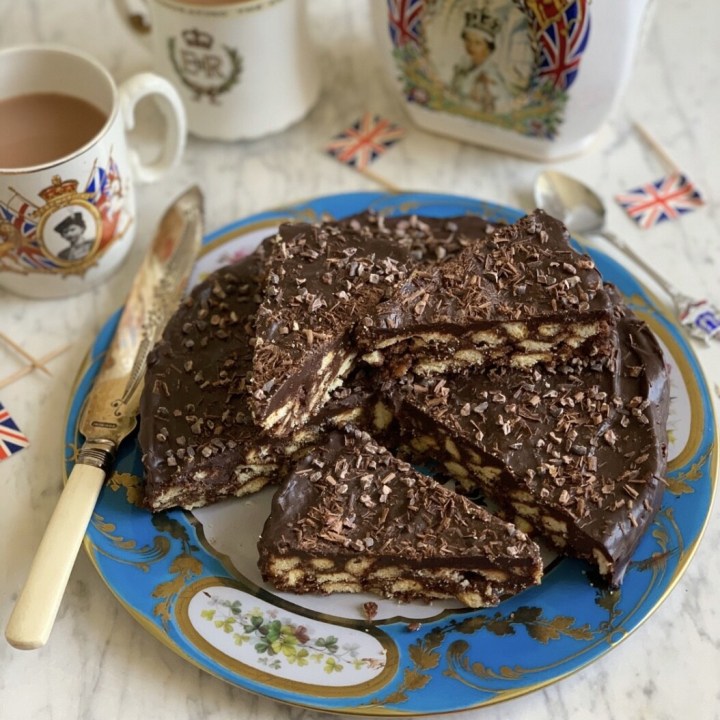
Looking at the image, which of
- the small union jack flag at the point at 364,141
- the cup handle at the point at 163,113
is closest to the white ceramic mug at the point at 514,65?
the small union jack flag at the point at 364,141

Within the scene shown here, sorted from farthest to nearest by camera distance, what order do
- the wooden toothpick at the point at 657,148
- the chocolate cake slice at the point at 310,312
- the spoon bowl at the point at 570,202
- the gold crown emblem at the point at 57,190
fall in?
the wooden toothpick at the point at 657,148 < the spoon bowl at the point at 570,202 < the gold crown emblem at the point at 57,190 < the chocolate cake slice at the point at 310,312

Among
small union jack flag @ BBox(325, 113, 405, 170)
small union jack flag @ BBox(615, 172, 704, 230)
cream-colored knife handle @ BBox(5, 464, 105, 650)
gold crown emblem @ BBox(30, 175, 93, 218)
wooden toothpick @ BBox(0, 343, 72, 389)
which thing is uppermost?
small union jack flag @ BBox(615, 172, 704, 230)

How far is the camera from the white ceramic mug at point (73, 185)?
270cm

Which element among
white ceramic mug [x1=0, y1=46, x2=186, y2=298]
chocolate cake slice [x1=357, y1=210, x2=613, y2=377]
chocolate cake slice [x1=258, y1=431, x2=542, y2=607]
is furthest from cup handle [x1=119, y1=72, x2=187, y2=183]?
chocolate cake slice [x1=258, y1=431, x2=542, y2=607]

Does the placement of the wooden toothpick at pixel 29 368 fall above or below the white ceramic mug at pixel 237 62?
below

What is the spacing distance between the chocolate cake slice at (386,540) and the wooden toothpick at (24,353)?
1.07 m

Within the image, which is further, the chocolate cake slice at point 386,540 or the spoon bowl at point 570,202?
the spoon bowl at point 570,202

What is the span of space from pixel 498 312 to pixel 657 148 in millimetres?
1389

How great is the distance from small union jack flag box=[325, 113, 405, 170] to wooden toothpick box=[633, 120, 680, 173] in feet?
3.03

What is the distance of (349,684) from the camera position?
7.07ft

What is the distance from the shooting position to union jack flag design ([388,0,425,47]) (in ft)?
9.85

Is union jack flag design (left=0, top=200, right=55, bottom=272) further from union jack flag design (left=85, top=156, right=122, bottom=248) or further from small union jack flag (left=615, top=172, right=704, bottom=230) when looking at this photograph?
small union jack flag (left=615, top=172, right=704, bottom=230)

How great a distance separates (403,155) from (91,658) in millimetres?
2107

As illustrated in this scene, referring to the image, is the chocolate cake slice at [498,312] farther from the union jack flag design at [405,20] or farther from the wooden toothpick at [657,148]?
the wooden toothpick at [657,148]
